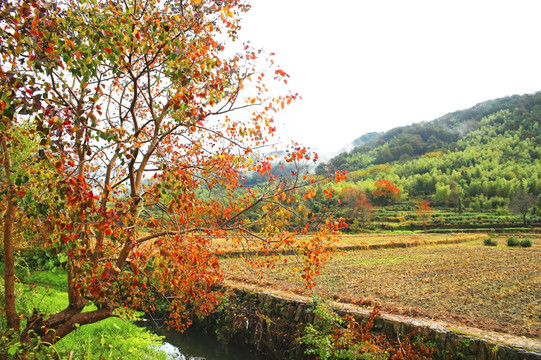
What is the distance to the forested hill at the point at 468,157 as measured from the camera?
218 ft

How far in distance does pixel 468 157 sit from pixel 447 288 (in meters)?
95.8

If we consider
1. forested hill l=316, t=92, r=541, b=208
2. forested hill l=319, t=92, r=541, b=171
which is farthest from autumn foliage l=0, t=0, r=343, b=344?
forested hill l=319, t=92, r=541, b=171

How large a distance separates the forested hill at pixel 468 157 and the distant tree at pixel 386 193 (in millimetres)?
2728

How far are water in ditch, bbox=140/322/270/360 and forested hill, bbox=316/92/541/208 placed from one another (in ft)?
67.0

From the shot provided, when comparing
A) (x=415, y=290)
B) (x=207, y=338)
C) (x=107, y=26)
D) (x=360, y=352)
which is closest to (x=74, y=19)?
(x=107, y=26)

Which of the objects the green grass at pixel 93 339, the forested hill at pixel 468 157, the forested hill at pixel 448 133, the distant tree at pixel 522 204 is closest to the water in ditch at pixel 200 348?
the green grass at pixel 93 339

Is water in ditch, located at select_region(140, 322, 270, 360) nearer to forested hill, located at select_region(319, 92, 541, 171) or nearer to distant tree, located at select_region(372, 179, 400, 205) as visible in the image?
distant tree, located at select_region(372, 179, 400, 205)

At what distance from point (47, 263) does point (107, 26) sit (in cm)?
1445

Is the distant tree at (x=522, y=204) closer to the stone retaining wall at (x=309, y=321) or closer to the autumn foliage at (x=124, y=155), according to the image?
the stone retaining wall at (x=309, y=321)

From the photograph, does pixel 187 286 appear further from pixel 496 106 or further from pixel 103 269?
pixel 496 106

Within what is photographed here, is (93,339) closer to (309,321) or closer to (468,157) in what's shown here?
(309,321)

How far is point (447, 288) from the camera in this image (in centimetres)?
1067

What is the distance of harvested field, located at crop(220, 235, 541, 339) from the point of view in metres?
7.36

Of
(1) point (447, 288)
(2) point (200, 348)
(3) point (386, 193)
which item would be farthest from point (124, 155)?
(3) point (386, 193)
